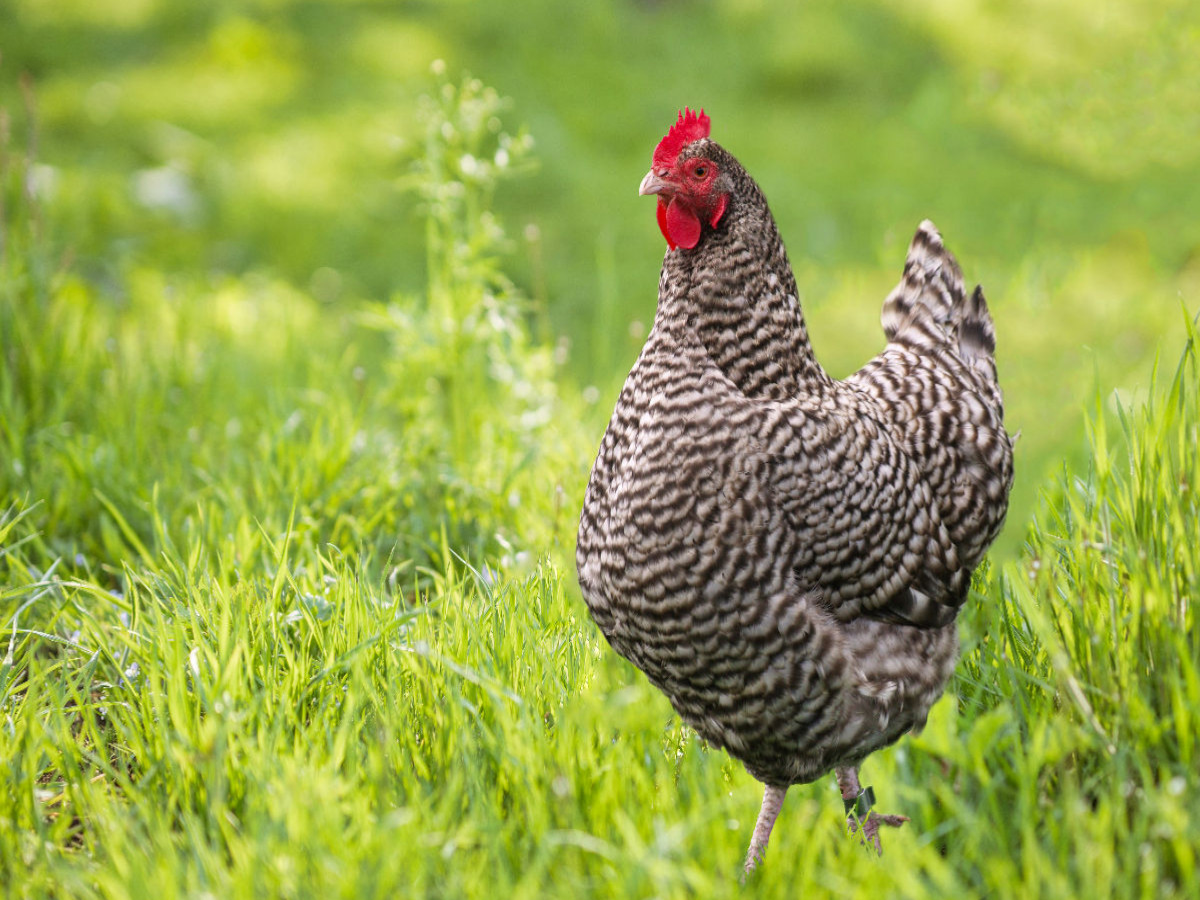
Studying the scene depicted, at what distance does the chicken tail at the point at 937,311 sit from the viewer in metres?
3.62

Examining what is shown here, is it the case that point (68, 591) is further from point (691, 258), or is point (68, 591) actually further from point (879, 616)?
point (879, 616)

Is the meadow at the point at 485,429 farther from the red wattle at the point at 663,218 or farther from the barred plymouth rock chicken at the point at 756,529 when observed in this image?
the red wattle at the point at 663,218

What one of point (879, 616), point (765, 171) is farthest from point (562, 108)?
point (879, 616)

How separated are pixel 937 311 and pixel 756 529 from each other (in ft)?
5.14

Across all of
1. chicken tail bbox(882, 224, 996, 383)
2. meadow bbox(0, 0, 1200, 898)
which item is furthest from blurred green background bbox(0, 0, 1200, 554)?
chicken tail bbox(882, 224, 996, 383)

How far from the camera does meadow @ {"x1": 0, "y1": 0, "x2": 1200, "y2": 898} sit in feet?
7.28

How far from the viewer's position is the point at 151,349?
4852 millimetres

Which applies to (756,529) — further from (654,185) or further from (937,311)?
(937,311)

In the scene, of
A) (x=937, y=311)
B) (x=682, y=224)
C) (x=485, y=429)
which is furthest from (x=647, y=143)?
(x=682, y=224)

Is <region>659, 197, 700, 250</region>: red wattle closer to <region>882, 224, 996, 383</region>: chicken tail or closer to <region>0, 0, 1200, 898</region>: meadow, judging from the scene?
<region>0, 0, 1200, 898</region>: meadow

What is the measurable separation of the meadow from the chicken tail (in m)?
0.39

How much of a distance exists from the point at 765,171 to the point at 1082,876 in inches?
215

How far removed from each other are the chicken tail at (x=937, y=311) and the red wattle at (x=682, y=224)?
1.24 m

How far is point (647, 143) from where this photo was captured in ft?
23.5
